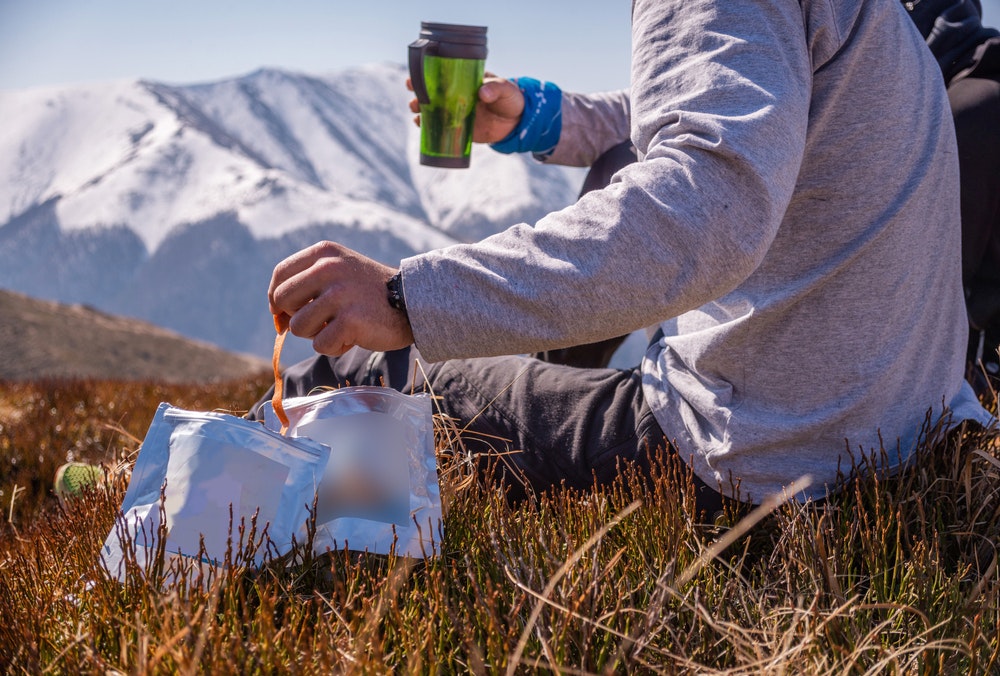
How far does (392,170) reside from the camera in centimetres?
18150

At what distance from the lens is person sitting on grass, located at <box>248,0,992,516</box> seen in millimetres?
1328

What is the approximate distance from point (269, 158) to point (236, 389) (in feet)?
570

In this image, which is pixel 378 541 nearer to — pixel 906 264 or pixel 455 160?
pixel 906 264

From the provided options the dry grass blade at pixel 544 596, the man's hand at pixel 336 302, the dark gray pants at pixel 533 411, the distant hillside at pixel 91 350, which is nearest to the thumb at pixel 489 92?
the dark gray pants at pixel 533 411

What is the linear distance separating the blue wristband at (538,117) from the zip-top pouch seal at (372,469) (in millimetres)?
1452

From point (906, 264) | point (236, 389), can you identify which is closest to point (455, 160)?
point (906, 264)

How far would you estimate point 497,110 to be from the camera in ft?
9.11

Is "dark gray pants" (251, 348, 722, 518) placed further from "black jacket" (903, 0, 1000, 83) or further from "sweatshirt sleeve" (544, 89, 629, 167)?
"black jacket" (903, 0, 1000, 83)

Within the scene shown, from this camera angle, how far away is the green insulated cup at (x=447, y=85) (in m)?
2.38

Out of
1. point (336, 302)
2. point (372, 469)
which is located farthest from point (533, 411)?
point (336, 302)

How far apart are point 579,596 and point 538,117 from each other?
1895 mm

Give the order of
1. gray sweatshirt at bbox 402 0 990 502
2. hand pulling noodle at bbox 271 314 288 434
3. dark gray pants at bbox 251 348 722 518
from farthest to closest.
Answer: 1. dark gray pants at bbox 251 348 722 518
2. hand pulling noodle at bbox 271 314 288 434
3. gray sweatshirt at bbox 402 0 990 502

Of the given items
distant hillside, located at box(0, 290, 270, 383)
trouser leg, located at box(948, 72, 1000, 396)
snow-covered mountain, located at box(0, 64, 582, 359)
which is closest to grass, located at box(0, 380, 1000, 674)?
trouser leg, located at box(948, 72, 1000, 396)

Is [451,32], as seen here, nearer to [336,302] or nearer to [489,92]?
[489,92]
